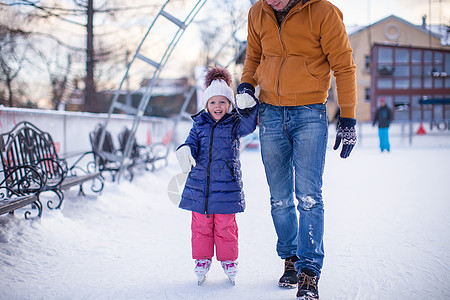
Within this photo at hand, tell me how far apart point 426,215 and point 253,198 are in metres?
2.19

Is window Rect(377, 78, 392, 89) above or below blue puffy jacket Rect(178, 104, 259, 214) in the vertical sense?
above

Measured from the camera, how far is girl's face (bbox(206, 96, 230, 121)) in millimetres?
2596

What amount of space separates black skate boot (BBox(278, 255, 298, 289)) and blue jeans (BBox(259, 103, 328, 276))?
1.7 inches

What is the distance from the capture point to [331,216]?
4.27 meters

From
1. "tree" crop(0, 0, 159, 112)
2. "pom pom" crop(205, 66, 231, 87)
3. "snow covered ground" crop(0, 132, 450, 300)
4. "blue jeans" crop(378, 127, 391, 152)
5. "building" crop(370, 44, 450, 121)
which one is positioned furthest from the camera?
"building" crop(370, 44, 450, 121)

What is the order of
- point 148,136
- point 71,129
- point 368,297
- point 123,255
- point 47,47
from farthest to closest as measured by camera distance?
point 148,136, point 47,47, point 71,129, point 123,255, point 368,297

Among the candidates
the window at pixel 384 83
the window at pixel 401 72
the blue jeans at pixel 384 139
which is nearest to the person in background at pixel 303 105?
the blue jeans at pixel 384 139

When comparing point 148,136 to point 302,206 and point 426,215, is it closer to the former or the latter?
point 426,215

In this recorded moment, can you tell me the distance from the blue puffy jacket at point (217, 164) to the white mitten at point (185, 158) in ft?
0.29

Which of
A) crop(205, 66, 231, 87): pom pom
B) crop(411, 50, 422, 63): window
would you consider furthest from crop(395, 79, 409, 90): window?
crop(205, 66, 231, 87): pom pom

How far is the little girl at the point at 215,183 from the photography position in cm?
242

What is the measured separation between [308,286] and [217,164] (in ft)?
2.90

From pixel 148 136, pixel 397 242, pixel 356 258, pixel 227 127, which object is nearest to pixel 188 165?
pixel 227 127

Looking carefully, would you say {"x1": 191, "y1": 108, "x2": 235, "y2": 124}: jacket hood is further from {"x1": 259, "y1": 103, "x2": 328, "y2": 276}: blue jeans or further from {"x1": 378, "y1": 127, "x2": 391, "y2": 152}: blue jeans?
{"x1": 378, "y1": 127, "x2": 391, "y2": 152}: blue jeans
